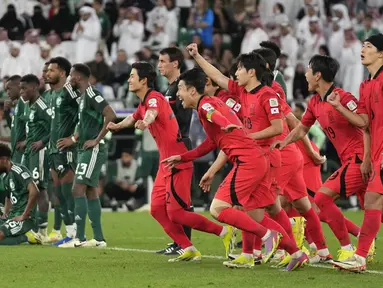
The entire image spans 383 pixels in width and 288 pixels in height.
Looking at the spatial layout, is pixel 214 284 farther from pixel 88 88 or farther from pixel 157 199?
pixel 88 88

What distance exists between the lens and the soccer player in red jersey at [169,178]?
11.7m

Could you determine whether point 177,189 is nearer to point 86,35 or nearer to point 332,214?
point 332,214

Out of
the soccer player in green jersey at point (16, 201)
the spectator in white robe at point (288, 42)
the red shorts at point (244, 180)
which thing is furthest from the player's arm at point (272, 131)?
the spectator in white robe at point (288, 42)

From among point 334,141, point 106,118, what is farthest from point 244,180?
point 106,118

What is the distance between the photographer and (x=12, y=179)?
557 inches

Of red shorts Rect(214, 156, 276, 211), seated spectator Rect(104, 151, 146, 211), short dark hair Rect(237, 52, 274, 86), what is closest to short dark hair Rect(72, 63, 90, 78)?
short dark hair Rect(237, 52, 274, 86)

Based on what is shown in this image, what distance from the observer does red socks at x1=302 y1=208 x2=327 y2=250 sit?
38.2 ft

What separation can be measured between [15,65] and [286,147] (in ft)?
50.1

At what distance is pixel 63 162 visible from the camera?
1463cm

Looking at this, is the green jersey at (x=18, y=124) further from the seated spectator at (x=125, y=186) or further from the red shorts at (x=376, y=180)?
the seated spectator at (x=125, y=186)

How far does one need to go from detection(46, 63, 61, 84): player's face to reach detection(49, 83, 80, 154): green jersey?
186 millimetres

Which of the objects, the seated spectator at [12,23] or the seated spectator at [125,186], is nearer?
the seated spectator at [125,186]

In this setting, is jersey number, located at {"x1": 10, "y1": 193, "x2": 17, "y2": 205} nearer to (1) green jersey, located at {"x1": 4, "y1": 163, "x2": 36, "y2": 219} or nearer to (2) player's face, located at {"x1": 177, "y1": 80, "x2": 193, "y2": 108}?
(1) green jersey, located at {"x1": 4, "y1": 163, "x2": 36, "y2": 219}

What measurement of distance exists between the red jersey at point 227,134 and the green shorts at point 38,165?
195 inches
